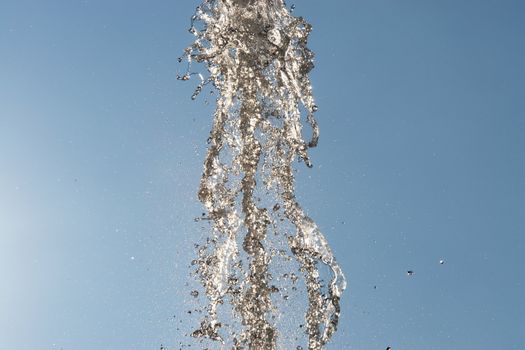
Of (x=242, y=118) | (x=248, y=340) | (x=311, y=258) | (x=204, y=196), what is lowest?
(x=248, y=340)

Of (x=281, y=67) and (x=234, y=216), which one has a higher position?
(x=281, y=67)

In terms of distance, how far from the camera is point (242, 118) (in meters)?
20.6

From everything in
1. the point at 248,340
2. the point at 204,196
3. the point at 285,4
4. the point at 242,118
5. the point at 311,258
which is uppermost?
the point at 285,4

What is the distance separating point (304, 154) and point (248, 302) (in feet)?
13.0

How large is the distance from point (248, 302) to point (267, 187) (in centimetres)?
292

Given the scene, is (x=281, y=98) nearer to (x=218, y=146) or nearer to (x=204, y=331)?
(x=218, y=146)

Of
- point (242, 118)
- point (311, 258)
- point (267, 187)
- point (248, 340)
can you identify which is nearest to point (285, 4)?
point (242, 118)

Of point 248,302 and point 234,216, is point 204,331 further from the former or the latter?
point 234,216

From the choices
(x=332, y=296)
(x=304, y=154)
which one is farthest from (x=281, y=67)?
(x=332, y=296)

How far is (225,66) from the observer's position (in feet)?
68.3

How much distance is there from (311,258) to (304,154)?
262 centimetres

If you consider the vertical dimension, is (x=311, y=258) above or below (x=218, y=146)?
below

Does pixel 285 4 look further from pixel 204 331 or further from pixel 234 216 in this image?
pixel 204 331

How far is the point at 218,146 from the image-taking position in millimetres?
20750
